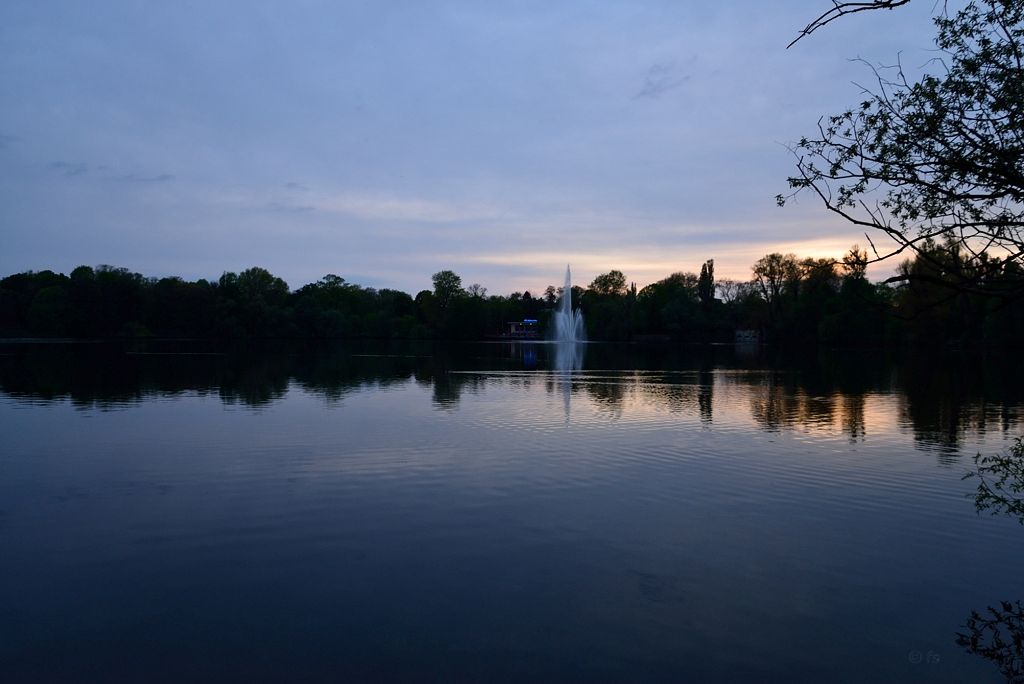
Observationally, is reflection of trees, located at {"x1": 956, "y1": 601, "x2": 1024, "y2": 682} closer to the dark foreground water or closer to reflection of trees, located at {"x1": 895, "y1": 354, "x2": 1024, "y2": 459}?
the dark foreground water

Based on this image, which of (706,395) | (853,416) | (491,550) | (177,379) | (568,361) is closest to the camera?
(491,550)

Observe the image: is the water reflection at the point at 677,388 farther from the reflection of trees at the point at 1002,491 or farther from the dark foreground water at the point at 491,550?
the reflection of trees at the point at 1002,491

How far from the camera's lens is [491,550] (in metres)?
9.87

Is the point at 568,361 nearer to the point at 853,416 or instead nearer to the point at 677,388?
the point at 677,388

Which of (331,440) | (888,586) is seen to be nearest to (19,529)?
(331,440)

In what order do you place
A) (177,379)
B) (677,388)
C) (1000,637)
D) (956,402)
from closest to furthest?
(1000,637), (956,402), (677,388), (177,379)

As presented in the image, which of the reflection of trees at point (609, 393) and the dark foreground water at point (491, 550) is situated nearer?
the dark foreground water at point (491, 550)

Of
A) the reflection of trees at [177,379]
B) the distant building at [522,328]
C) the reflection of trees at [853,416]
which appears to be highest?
the distant building at [522,328]

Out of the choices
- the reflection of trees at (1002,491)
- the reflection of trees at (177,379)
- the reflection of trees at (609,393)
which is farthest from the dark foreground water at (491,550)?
the reflection of trees at (177,379)

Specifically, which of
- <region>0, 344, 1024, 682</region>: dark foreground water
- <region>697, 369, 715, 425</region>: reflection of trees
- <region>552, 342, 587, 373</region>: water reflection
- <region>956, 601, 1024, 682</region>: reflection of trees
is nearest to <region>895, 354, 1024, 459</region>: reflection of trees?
<region>0, 344, 1024, 682</region>: dark foreground water

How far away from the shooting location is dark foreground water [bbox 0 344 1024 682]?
7.00 m

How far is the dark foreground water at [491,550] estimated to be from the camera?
7004mm

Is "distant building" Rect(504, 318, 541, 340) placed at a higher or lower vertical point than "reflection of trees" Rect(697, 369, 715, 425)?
higher

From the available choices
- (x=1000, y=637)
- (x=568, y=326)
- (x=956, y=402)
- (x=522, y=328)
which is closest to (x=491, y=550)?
(x=1000, y=637)
